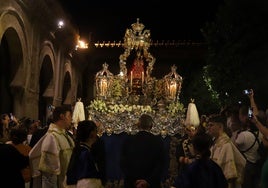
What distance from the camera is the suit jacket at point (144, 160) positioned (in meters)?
5.48

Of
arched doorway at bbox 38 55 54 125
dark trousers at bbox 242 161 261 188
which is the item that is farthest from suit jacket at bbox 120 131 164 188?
arched doorway at bbox 38 55 54 125

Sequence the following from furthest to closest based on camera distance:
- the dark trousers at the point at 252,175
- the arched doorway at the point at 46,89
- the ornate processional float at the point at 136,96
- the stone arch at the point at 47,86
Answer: the arched doorway at the point at 46,89, the stone arch at the point at 47,86, the ornate processional float at the point at 136,96, the dark trousers at the point at 252,175

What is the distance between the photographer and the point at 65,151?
213 inches

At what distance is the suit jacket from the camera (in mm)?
5484

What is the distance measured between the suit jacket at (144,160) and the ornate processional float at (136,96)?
3901mm

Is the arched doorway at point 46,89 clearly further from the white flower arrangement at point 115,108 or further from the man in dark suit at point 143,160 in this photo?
the man in dark suit at point 143,160

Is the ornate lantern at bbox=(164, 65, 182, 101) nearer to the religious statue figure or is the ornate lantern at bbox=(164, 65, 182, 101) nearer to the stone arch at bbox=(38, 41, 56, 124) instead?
the religious statue figure

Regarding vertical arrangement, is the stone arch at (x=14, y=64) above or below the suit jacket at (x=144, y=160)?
above

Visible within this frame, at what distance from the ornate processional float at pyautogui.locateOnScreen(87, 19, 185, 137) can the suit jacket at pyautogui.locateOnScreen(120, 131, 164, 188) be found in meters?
3.90

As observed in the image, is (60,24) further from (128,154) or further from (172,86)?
(128,154)

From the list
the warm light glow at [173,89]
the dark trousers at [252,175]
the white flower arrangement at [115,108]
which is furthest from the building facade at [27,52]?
the dark trousers at [252,175]

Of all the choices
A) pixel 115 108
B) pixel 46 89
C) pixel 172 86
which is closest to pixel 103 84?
pixel 115 108

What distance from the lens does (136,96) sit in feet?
40.4

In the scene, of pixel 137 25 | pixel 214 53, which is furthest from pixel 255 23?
pixel 137 25
